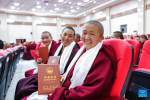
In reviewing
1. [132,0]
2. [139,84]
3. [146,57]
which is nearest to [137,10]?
[132,0]

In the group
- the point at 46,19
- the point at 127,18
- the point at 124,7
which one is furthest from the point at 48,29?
the point at 127,18

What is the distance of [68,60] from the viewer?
5.95 ft

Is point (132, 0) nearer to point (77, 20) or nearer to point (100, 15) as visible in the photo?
point (100, 15)

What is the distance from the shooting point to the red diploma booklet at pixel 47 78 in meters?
1.18

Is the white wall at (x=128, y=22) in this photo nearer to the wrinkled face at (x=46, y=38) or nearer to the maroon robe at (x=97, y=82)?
the wrinkled face at (x=46, y=38)

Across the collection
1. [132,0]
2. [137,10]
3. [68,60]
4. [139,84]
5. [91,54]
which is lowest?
[139,84]

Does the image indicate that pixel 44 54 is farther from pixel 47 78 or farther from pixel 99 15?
pixel 99 15

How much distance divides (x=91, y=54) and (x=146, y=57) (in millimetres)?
965

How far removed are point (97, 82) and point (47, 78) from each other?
1.66 ft

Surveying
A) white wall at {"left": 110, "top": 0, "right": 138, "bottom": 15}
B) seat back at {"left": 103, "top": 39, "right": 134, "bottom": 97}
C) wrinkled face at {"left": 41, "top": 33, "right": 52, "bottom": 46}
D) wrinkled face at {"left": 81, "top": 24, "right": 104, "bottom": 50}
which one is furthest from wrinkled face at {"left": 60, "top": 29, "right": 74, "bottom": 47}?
white wall at {"left": 110, "top": 0, "right": 138, "bottom": 15}

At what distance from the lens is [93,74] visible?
3.27ft

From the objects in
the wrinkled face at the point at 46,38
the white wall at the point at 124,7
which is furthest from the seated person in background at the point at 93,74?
the white wall at the point at 124,7

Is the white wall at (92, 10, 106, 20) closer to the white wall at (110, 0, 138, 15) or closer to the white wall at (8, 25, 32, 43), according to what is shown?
the white wall at (110, 0, 138, 15)

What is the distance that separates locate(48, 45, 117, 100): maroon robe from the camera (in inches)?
37.0
